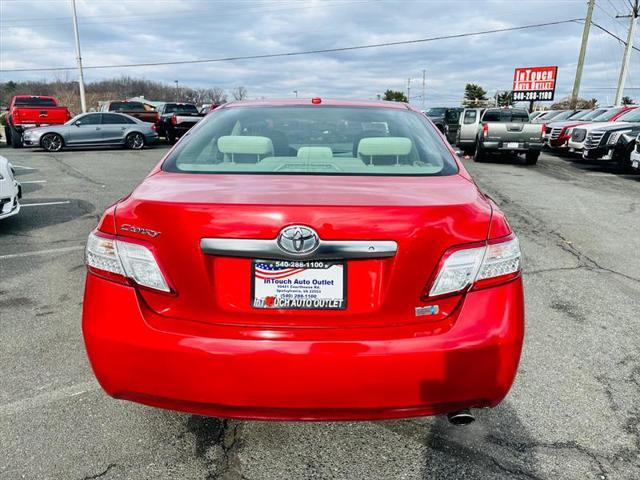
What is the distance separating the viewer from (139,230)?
6.31 feet

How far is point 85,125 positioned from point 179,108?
5881 mm

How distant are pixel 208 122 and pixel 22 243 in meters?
4.13

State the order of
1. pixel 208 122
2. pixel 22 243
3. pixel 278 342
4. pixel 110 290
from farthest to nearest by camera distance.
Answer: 1. pixel 22 243
2. pixel 208 122
3. pixel 110 290
4. pixel 278 342

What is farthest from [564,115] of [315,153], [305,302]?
[305,302]

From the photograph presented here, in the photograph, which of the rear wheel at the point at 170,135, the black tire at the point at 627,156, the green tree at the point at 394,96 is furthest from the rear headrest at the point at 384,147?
the green tree at the point at 394,96

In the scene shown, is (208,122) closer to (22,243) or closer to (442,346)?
(442,346)

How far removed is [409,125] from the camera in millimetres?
3072

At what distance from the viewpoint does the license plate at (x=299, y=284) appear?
6.01ft

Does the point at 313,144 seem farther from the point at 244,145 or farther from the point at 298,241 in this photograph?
the point at 298,241

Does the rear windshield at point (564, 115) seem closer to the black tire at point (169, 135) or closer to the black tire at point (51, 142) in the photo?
the black tire at point (169, 135)

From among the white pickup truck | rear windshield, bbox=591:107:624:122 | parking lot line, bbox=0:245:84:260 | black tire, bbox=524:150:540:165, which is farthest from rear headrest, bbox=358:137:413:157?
rear windshield, bbox=591:107:624:122

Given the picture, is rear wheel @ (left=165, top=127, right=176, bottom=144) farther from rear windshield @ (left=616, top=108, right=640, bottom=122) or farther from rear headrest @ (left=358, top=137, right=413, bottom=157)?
rear headrest @ (left=358, top=137, right=413, bottom=157)

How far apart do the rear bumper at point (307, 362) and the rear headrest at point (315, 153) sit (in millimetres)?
1112

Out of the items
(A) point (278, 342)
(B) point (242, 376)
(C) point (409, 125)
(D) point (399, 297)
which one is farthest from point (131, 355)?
(C) point (409, 125)
